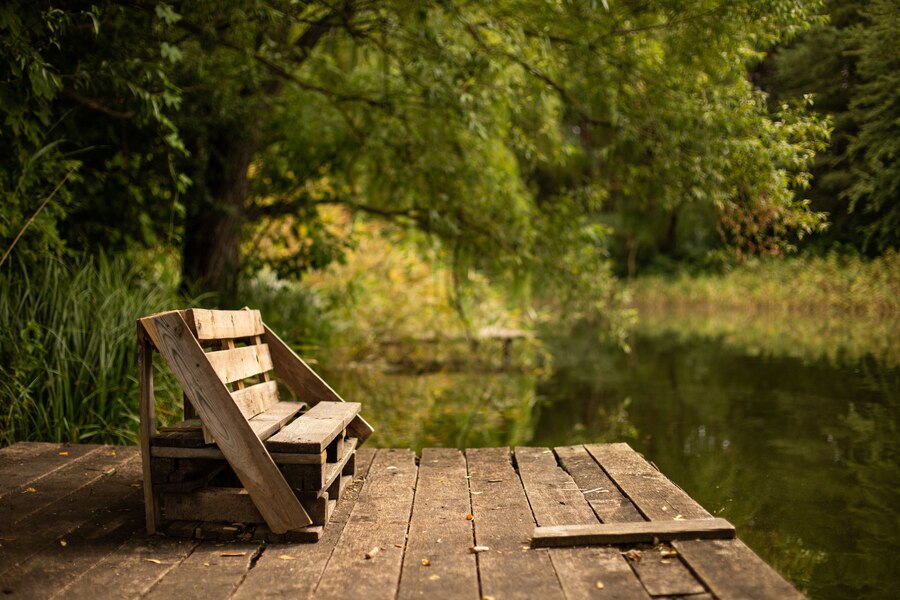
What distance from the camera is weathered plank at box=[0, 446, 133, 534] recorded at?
3920 millimetres

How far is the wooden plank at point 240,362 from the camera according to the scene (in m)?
3.81

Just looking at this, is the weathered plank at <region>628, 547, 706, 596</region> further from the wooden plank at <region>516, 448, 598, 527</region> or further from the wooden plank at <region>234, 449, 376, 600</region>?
the wooden plank at <region>234, 449, 376, 600</region>

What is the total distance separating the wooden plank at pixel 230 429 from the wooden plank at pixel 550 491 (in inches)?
46.0

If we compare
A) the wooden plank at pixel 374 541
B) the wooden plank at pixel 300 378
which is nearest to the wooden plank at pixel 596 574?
the wooden plank at pixel 374 541

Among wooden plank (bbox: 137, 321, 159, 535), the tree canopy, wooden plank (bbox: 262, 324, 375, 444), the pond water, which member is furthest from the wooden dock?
the tree canopy

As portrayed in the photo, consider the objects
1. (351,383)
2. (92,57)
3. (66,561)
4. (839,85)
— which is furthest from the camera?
(351,383)

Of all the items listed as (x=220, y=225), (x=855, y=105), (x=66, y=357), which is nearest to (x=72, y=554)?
(x=66, y=357)

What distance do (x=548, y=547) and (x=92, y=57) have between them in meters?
5.40

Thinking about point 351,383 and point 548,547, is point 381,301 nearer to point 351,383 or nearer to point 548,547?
point 351,383

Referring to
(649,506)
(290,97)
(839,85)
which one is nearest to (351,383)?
(290,97)

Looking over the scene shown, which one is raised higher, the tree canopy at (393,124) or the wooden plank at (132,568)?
the tree canopy at (393,124)

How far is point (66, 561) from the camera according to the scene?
3.28m

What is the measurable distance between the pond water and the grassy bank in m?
0.41

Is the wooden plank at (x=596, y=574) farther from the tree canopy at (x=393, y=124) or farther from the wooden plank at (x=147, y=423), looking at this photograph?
the tree canopy at (x=393, y=124)
